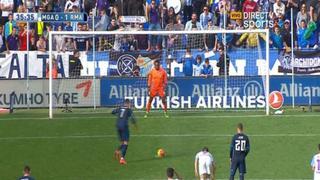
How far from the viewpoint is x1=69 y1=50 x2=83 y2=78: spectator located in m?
46.7

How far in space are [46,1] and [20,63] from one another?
4805 mm

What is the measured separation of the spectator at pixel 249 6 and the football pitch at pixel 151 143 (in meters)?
6.68

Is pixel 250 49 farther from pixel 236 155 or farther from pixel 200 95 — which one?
pixel 236 155

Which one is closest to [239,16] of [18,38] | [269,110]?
[269,110]

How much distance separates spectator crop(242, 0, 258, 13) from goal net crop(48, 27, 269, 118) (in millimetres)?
2840

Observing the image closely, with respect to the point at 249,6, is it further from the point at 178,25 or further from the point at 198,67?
the point at 198,67

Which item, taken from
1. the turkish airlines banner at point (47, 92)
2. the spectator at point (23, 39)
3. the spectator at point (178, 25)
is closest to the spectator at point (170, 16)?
the spectator at point (178, 25)

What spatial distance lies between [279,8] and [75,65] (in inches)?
368

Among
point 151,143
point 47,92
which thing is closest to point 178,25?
point 47,92

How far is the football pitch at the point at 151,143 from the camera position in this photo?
3459cm

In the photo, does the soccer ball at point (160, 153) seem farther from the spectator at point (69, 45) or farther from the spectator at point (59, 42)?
the spectator at point (59, 42)

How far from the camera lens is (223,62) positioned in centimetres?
4616

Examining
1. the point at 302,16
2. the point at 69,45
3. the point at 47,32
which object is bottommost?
the point at 69,45

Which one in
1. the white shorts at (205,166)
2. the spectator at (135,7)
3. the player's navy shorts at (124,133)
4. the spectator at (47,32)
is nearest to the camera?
the white shorts at (205,166)
